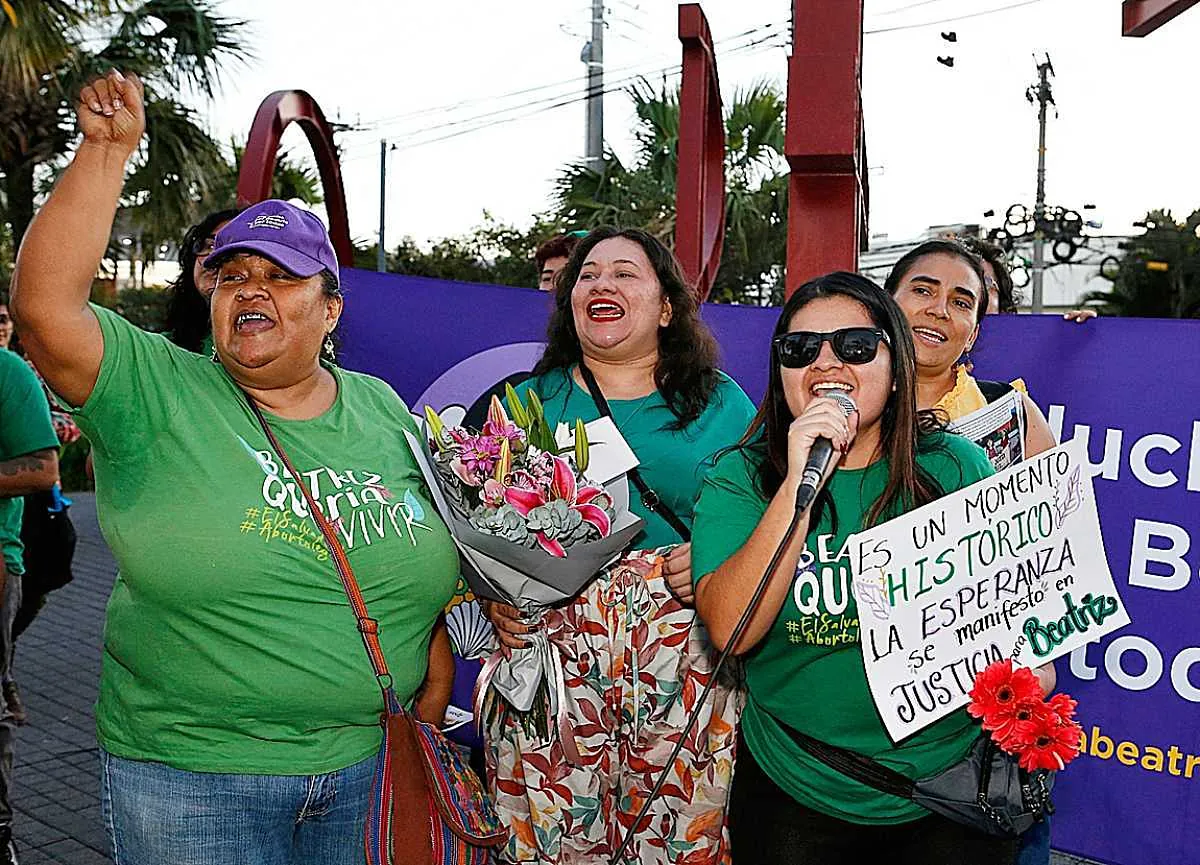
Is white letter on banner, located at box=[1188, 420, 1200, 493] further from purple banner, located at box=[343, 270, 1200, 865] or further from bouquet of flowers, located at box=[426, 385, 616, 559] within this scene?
bouquet of flowers, located at box=[426, 385, 616, 559]

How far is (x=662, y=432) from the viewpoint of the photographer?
3283mm

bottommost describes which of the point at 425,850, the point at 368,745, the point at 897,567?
the point at 425,850

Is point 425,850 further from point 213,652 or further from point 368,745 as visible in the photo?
point 213,652

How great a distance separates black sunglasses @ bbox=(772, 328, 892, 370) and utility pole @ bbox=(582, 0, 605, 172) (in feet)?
64.3

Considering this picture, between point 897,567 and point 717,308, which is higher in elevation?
point 717,308

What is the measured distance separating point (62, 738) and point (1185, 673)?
17.3ft

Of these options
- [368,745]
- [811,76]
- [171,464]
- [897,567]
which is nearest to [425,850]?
[368,745]

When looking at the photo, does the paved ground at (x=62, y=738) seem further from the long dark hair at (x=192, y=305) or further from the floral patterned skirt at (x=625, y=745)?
the floral patterned skirt at (x=625, y=745)

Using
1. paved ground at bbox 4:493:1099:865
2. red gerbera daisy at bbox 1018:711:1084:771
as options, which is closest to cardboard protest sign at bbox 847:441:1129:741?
red gerbera daisy at bbox 1018:711:1084:771

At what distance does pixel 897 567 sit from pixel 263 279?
1396 millimetres

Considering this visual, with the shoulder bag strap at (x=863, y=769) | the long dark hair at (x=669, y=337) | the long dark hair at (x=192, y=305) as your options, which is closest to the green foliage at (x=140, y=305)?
the long dark hair at (x=192, y=305)

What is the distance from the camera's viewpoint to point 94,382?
213 centimetres

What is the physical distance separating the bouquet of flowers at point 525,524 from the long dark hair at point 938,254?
1.21 metres

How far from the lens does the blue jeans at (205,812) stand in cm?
Result: 224
